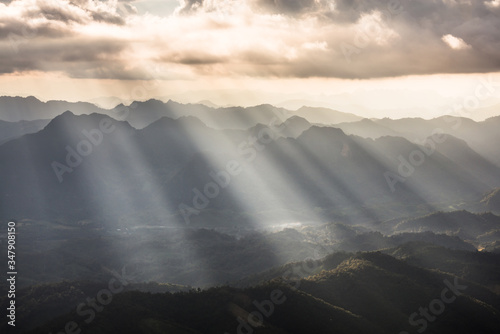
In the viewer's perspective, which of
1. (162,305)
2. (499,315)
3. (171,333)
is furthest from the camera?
(499,315)

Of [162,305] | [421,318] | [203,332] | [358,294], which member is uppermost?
[162,305]

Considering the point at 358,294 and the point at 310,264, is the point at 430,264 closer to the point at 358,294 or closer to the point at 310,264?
the point at 310,264

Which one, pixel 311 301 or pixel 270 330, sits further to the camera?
pixel 311 301

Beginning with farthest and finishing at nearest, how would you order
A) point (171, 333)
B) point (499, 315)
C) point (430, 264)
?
1. point (430, 264)
2. point (499, 315)
3. point (171, 333)

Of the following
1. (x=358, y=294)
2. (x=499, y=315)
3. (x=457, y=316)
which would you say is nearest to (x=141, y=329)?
(x=358, y=294)

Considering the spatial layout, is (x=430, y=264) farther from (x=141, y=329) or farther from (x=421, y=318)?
(x=141, y=329)

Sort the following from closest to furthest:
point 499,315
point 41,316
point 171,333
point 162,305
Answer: point 171,333 → point 162,305 → point 499,315 → point 41,316

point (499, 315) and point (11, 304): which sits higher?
point (11, 304)

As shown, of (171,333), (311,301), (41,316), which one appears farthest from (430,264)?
(41,316)

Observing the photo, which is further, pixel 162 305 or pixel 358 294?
pixel 358 294
